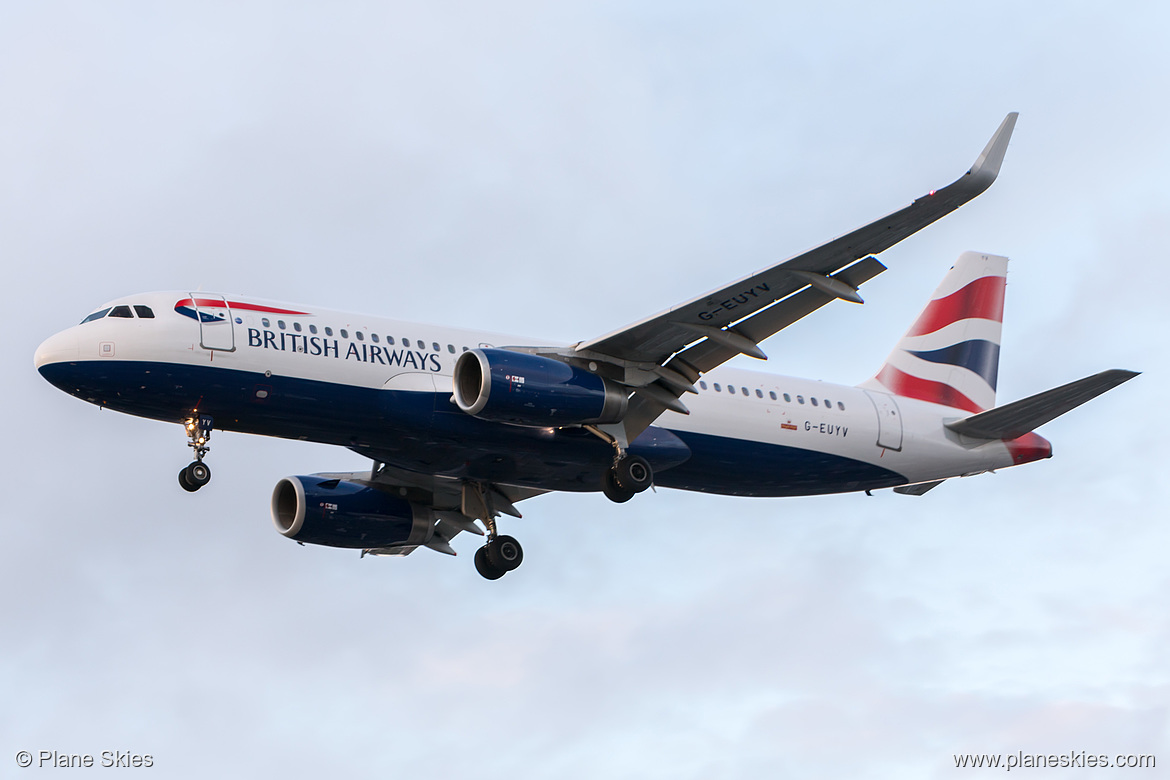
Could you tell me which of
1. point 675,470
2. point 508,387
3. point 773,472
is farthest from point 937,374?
point 508,387

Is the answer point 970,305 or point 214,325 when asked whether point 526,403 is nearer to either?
point 214,325

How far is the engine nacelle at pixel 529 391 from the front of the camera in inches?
1098

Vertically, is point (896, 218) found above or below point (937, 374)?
below

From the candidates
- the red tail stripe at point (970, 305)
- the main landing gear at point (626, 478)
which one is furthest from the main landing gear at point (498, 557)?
the red tail stripe at point (970, 305)

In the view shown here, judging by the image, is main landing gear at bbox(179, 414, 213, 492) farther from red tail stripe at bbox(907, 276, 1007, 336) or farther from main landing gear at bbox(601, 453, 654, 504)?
red tail stripe at bbox(907, 276, 1007, 336)

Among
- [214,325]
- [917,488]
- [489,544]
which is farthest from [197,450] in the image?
[917,488]

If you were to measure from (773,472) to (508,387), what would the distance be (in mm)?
8232

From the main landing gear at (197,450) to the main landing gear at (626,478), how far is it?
8.41 m

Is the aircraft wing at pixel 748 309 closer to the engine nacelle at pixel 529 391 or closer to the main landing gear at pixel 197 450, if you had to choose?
the engine nacelle at pixel 529 391

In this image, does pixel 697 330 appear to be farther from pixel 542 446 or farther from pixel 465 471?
pixel 465 471

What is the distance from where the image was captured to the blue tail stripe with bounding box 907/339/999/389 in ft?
125

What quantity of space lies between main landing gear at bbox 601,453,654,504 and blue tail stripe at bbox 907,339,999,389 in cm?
1067

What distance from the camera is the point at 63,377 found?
27.4m

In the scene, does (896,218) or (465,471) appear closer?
(896,218)
